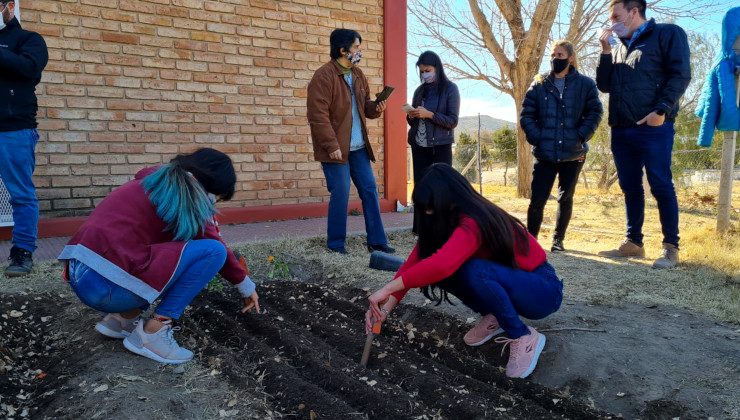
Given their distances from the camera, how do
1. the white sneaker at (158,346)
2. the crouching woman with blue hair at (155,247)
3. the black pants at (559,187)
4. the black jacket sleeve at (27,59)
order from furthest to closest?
the black pants at (559,187), the black jacket sleeve at (27,59), the white sneaker at (158,346), the crouching woman with blue hair at (155,247)

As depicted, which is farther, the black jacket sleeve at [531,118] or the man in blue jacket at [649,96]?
the black jacket sleeve at [531,118]

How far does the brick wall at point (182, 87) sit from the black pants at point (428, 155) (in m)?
1.86

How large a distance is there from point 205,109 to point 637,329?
4629 millimetres

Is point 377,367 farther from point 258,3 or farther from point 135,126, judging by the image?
point 258,3

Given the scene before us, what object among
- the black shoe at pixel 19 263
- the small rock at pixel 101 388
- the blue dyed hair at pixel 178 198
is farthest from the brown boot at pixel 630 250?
the black shoe at pixel 19 263

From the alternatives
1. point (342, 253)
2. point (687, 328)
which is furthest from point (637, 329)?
point (342, 253)

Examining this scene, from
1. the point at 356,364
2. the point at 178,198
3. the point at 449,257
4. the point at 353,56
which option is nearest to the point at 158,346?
the point at 178,198

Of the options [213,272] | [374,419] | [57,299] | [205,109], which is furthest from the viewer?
[205,109]

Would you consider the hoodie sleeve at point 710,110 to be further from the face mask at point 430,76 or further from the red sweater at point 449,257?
the red sweater at point 449,257

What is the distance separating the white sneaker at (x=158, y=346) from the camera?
2.52 meters

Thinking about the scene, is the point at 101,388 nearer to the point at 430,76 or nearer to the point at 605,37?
the point at 430,76

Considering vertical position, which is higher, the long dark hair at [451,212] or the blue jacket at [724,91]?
the blue jacket at [724,91]

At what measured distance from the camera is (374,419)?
2.19 m

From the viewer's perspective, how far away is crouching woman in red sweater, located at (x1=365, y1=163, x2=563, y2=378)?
2408mm
